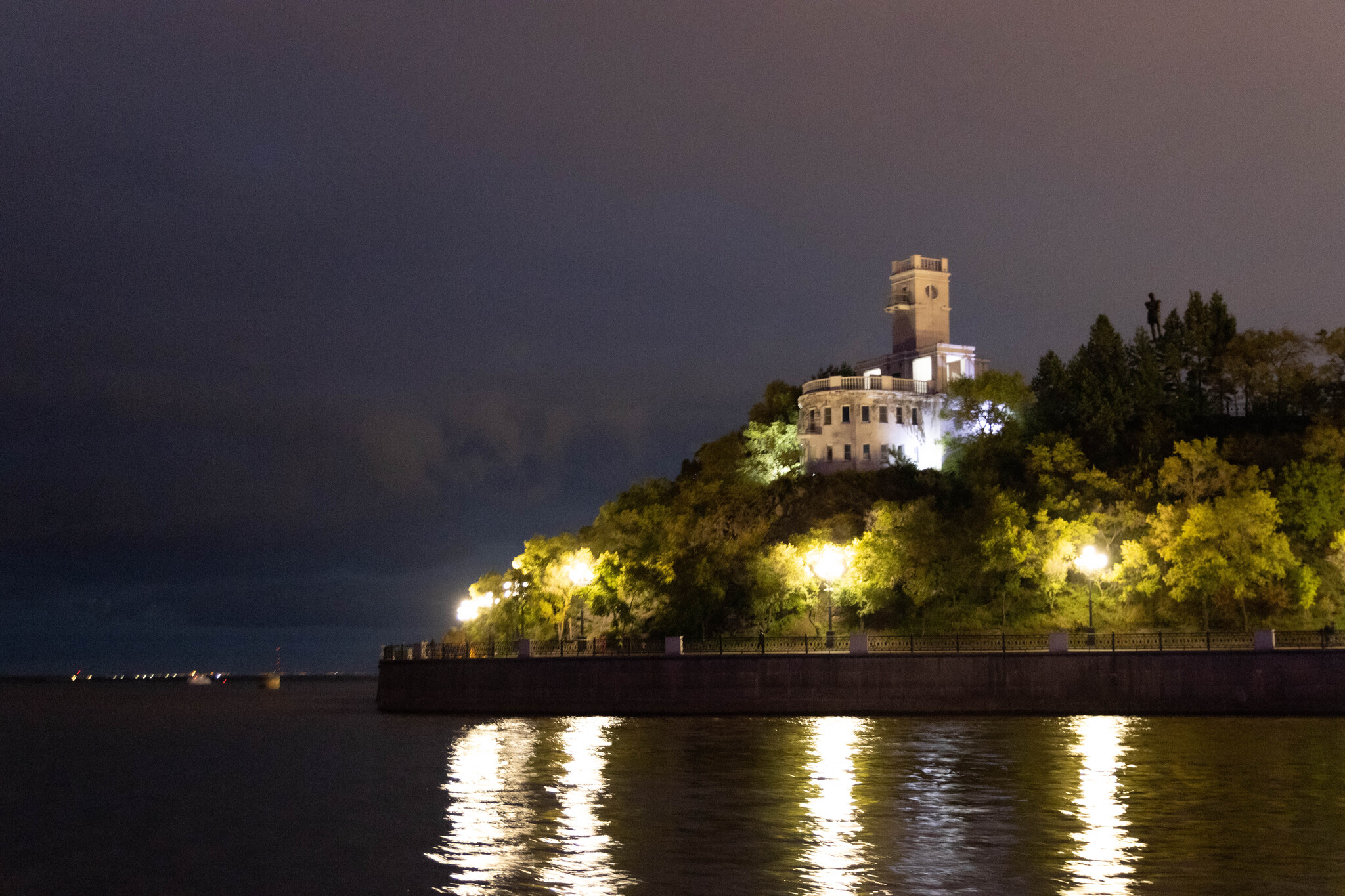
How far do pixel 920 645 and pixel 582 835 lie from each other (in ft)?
115

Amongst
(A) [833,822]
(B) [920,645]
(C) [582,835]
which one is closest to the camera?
(C) [582,835]

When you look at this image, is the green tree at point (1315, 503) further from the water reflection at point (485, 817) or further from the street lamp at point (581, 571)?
the water reflection at point (485, 817)

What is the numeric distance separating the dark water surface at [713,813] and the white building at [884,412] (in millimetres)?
47064

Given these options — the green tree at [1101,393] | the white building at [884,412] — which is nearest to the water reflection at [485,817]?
the green tree at [1101,393]

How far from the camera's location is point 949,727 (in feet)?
145

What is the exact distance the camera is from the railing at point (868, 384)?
91.8m

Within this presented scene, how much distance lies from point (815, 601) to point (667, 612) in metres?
7.28

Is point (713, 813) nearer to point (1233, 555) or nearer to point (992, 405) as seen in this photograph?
point (1233, 555)

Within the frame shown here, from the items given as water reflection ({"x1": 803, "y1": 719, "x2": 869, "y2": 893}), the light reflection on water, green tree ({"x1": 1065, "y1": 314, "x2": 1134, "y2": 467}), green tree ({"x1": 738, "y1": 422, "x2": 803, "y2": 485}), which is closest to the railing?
green tree ({"x1": 738, "y1": 422, "x2": 803, "y2": 485})

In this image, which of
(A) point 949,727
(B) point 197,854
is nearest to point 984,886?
(B) point 197,854

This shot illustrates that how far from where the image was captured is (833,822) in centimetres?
2233

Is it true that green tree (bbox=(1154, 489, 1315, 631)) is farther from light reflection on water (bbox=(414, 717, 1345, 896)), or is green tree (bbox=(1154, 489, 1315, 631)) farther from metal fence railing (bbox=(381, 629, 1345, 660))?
light reflection on water (bbox=(414, 717, 1345, 896))

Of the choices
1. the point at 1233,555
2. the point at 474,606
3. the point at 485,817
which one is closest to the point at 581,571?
the point at 474,606

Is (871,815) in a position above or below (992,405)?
below
